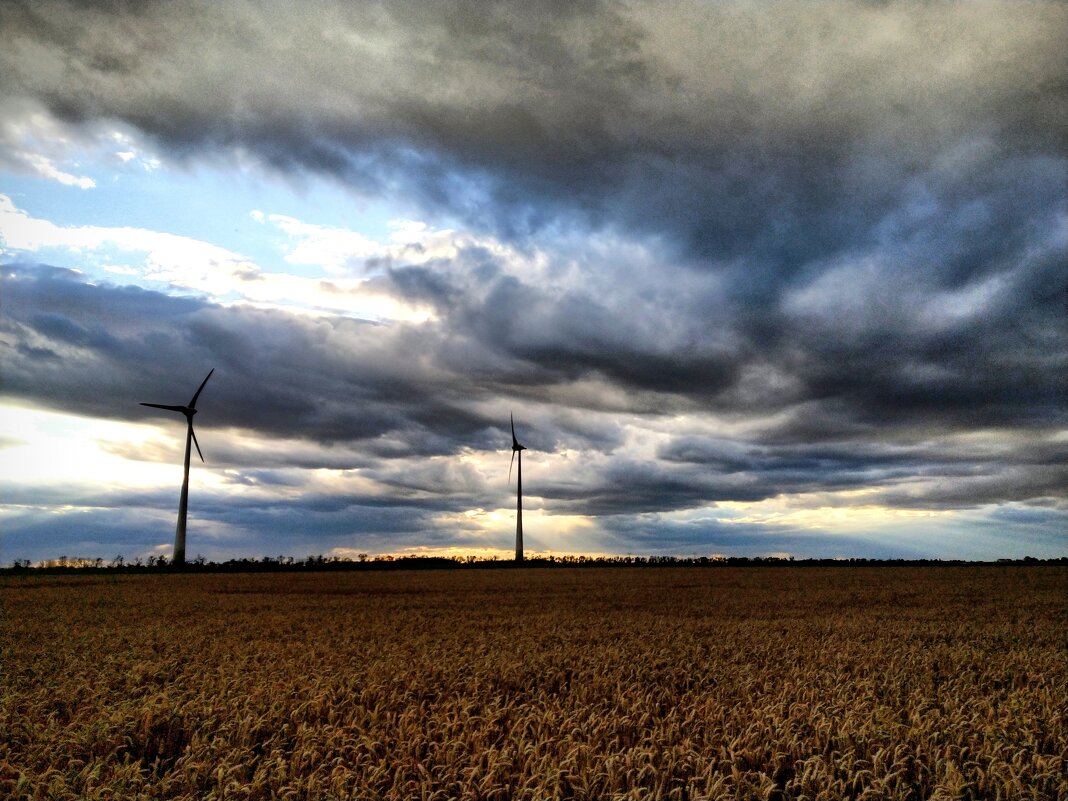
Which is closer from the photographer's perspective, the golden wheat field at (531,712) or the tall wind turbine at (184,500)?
the golden wheat field at (531,712)

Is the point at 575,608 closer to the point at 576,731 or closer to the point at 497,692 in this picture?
the point at 497,692

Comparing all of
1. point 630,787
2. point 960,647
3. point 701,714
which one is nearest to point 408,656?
point 701,714

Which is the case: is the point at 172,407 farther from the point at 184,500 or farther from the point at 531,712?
the point at 531,712

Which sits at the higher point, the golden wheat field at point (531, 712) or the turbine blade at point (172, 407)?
the turbine blade at point (172, 407)

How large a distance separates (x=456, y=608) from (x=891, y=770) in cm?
2818

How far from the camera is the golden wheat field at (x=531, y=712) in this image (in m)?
8.16

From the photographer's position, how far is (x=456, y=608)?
115 ft

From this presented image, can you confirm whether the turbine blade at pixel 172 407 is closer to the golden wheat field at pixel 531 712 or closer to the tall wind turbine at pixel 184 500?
the tall wind turbine at pixel 184 500

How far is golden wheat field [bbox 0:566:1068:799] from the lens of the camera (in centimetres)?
816

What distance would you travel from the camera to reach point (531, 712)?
1048cm

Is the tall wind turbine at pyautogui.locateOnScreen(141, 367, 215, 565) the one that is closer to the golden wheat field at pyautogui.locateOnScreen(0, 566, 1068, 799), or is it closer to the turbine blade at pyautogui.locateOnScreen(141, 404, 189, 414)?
the turbine blade at pyautogui.locateOnScreen(141, 404, 189, 414)

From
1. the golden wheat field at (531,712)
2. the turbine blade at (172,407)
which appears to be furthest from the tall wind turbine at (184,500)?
the golden wheat field at (531,712)

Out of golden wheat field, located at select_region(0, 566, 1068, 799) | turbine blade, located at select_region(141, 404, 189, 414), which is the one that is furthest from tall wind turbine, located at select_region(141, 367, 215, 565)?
golden wheat field, located at select_region(0, 566, 1068, 799)

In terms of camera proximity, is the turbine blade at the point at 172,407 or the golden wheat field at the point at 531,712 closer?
the golden wheat field at the point at 531,712
